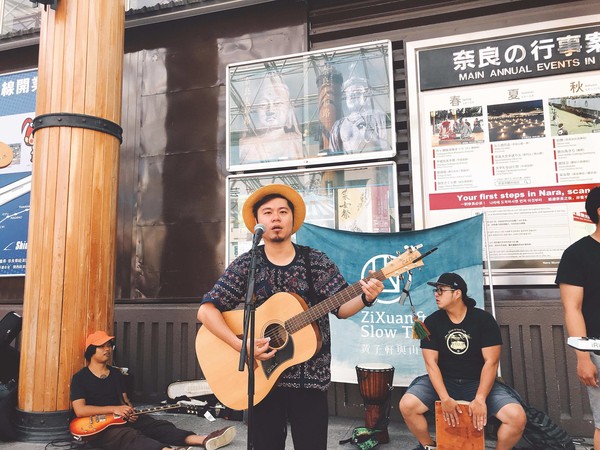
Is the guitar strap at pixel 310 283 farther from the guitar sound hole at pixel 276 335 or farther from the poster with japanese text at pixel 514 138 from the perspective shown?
the poster with japanese text at pixel 514 138

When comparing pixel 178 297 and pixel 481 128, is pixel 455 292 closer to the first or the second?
pixel 481 128

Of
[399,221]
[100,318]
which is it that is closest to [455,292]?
[399,221]

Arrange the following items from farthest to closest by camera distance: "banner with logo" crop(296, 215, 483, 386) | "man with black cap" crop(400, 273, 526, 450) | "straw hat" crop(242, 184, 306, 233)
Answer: "banner with logo" crop(296, 215, 483, 386)
"man with black cap" crop(400, 273, 526, 450)
"straw hat" crop(242, 184, 306, 233)

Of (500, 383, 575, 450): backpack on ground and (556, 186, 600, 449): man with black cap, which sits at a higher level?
(556, 186, 600, 449): man with black cap

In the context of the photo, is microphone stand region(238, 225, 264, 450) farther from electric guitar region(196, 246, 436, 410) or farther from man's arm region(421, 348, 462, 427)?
man's arm region(421, 348, 462, 427)

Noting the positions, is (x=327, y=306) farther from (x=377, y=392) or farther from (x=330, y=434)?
(x=330, y=434)

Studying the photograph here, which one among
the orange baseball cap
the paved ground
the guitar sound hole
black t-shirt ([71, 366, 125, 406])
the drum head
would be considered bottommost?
the paved ground

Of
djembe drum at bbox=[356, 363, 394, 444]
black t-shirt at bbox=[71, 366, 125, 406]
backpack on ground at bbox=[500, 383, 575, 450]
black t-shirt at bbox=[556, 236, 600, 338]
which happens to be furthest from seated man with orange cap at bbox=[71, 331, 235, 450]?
black t-shirt at bbox=[556, 236, 600, 338]

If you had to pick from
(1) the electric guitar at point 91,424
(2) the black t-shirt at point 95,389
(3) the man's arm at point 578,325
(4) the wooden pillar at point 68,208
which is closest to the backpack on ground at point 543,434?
(3) the man's arm at point 578,325

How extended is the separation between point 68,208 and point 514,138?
4.93 meters

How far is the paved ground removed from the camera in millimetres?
4285

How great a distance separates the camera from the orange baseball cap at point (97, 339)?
4.48m

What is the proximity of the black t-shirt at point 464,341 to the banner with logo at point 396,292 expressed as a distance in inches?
26.1

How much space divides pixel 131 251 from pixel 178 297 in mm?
1000
